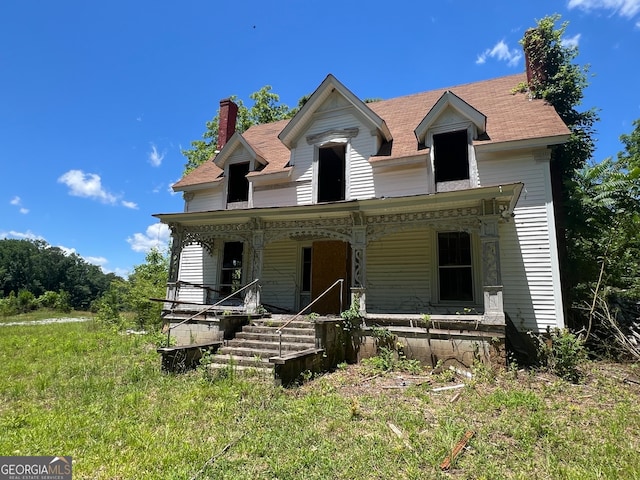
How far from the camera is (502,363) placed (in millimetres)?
7301

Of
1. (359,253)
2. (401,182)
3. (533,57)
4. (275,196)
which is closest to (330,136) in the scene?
(275,196)

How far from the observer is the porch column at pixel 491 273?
758 centimetres

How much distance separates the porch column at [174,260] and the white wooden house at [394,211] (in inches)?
1.8

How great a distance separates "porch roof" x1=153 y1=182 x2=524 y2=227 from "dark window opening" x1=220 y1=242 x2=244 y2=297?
2395mm

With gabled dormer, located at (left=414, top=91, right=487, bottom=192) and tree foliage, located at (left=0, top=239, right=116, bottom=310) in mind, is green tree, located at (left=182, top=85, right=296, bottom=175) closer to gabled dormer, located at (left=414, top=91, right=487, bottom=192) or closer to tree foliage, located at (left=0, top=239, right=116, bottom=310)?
gabled dormer, located at (left=414, top=91, right=487, bottom=192)

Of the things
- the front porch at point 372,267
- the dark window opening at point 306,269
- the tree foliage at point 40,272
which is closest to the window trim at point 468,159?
the front porch at point 372,267

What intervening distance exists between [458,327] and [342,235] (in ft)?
12.0

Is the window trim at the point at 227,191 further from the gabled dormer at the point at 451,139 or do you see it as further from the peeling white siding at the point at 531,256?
the peeling white siding at the point at 531,256

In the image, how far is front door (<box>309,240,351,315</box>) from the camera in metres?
11.8

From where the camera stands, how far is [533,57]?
11.6 metres

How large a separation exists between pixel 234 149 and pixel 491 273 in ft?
33.2

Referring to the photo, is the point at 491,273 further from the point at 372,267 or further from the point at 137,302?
the point at 137,302

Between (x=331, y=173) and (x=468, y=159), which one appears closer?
(x=468, y=159)

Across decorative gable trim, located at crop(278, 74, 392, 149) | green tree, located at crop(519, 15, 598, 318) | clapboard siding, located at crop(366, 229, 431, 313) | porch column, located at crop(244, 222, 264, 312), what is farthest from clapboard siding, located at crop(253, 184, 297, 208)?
green tree, located at crop(519, 15, 598, 318)
